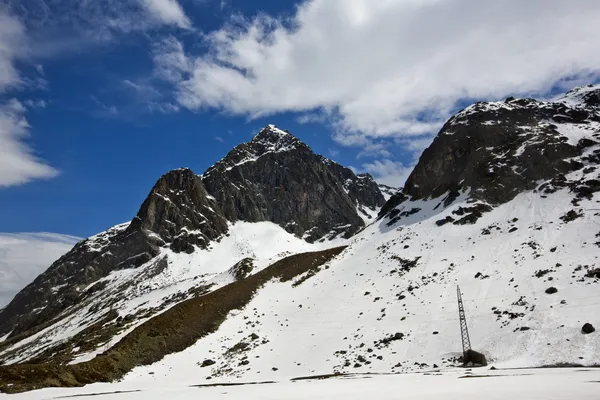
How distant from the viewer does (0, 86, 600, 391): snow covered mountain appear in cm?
3803

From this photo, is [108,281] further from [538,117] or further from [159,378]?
[538,117]

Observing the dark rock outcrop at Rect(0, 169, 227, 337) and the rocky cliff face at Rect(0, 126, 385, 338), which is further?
the dark rock outcrop at Rect(0, 169, 227, 337)

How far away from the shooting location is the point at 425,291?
5328cm

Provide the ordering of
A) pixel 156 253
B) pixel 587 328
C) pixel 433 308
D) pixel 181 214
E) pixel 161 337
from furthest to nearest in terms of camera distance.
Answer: pixel 181 214, pixel 156 253, pixel 161 337, pixel 433 308, pixel 587 328

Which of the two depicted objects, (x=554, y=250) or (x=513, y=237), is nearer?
(x=554, y=250)

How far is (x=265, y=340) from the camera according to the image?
49.6 m

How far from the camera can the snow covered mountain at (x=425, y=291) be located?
125ft

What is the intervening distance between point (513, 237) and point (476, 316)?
80.1 ft

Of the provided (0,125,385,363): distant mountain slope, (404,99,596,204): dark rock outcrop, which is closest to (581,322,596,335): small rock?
(404,99,596,204): dark rock outcrop

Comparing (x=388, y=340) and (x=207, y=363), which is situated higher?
(x=388, y=340)

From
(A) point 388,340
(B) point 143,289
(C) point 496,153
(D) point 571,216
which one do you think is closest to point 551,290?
(A) point 388,340

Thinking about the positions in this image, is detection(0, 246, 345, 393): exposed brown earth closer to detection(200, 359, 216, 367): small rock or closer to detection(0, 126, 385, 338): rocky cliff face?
detection(200, 359, 216, 367): small rock

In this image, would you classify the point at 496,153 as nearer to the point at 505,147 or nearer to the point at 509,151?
the point at 509,151

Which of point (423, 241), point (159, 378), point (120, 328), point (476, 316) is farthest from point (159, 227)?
point (476, 316)
